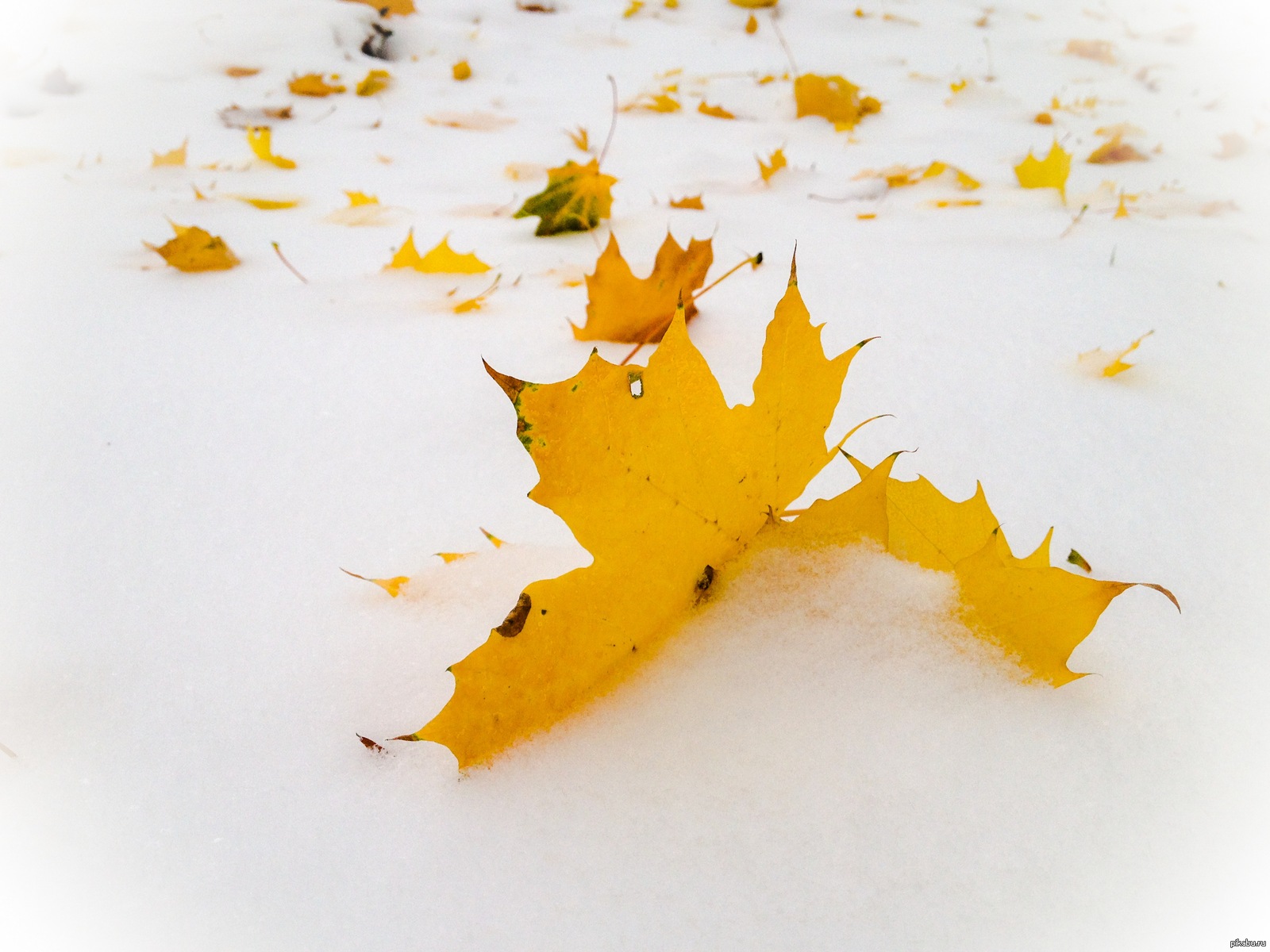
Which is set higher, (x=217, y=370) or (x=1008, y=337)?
(x=1008, y=337)

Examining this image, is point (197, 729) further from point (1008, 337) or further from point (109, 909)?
point (1008, 337)

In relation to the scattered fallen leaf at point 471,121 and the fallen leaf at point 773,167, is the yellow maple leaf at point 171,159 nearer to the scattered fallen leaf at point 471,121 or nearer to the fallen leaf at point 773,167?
the scattered fallen leaf at point 471,121

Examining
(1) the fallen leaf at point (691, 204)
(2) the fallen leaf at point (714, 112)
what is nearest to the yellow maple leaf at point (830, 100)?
(2) the fallen leaf at point (714, 112)

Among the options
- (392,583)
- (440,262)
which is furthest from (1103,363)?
(440,262)

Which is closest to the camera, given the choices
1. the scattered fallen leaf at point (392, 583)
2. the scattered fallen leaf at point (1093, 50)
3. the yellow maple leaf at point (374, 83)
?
the scattered fallen leaf at point (392, 583)

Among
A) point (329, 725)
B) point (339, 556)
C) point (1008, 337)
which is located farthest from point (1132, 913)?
point (1008, 337)

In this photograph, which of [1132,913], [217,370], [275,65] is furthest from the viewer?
[275,65]

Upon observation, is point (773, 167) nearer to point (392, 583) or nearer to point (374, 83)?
point (392, 583)

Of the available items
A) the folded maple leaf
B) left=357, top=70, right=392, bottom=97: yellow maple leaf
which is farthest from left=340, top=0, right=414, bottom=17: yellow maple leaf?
the folded maple leaf
